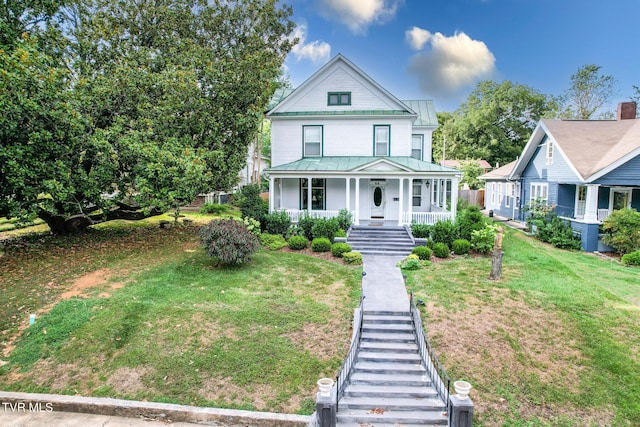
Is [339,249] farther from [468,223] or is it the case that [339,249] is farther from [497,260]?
[468,223]

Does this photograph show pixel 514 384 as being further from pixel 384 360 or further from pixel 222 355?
pixel 222 355

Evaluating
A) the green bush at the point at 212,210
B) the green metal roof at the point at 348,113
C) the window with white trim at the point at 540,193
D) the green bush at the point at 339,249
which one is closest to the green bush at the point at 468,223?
the green bush at the point at 339,249

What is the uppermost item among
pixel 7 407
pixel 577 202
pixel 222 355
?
pixel 577 202

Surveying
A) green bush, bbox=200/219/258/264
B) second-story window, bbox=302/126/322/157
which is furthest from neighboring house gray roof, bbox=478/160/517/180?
green bush, bbox=200/219/258/264

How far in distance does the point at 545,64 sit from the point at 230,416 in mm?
36562

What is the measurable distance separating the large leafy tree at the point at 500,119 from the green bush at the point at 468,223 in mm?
31903

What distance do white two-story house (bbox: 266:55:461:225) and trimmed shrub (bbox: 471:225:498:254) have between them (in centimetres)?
370

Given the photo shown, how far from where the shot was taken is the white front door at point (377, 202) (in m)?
19.7

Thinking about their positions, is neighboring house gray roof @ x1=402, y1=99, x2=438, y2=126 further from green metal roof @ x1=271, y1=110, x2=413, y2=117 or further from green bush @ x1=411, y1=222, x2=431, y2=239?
green bush @ x1=411, y1=222, x2=431, y2=239

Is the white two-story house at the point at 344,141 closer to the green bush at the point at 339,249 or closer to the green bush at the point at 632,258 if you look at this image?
the green bush at the point at 339,249

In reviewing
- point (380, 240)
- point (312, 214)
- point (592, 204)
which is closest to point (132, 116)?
point (312, 214)

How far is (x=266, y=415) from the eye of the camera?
266 inches

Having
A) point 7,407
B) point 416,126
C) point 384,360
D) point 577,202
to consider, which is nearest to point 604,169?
point 577,202

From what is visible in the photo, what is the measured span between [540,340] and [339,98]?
15265 mm
